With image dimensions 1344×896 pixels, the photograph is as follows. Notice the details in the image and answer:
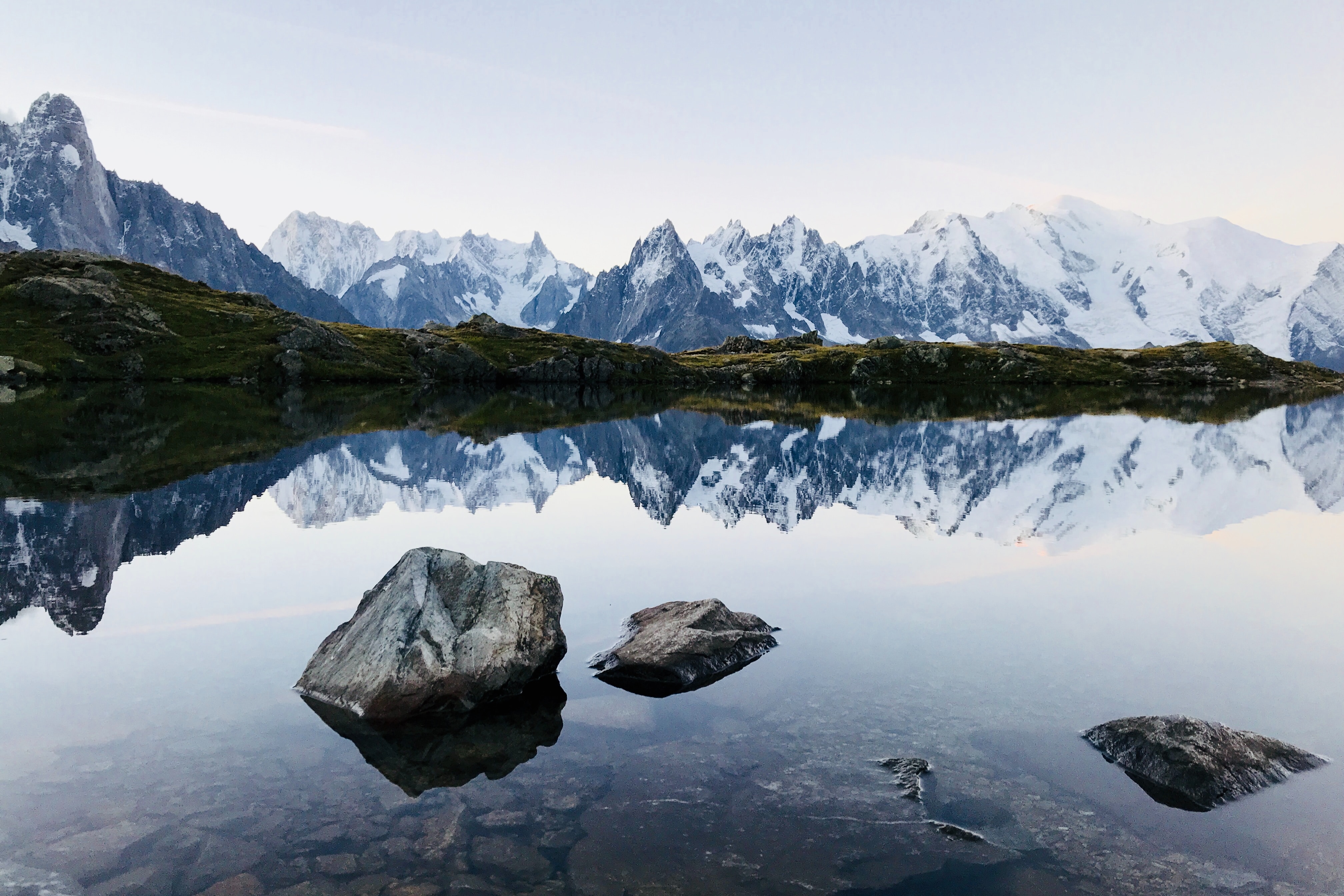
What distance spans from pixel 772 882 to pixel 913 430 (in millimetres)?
74479

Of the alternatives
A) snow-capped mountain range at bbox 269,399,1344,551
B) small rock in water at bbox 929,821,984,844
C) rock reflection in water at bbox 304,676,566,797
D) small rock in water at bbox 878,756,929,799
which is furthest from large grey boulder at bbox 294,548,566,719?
snow-capped mountain range at bbox 269,399,1344,551

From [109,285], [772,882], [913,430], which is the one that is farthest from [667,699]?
[109,285]

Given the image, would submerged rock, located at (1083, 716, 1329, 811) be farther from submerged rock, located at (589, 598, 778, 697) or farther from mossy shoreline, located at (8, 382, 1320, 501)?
Answer: mossy shoreline, located at (8, 382, 1320, 501)

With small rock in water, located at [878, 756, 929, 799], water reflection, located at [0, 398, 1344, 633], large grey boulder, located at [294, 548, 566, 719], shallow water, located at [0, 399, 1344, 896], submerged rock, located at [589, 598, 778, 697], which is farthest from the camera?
water reflection, located at [0, 398, 1344, 633]

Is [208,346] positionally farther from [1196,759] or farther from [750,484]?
[1196,759]

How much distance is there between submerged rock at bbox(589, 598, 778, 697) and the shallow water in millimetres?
570

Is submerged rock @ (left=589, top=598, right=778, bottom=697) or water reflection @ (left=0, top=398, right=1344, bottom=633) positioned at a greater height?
water reflection @ (left=0, top=398, right=1344, bottom=633)

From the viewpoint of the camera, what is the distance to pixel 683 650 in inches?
815

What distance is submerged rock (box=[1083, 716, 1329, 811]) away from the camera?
14.6 meters

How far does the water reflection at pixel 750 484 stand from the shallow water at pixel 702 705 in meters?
0.38

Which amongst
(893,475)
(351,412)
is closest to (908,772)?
(893,475)

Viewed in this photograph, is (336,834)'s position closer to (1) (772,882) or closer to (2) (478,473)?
(1) (772,882)

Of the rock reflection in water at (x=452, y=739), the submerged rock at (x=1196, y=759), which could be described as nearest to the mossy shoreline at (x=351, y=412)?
the rock reflection in water at (x=452, y=739)

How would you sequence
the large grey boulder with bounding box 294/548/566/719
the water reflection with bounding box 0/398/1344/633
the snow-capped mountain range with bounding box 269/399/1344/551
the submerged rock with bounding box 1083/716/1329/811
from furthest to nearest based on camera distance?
the snow-capped mountain range with bounding box 269/399/1344/551 < the water reflection with bounding box 0/398/1344/633 < the large grey boulder with bounding box 294/548/566/719 < the submerged rock with bounding box 1083/716/1329/811
